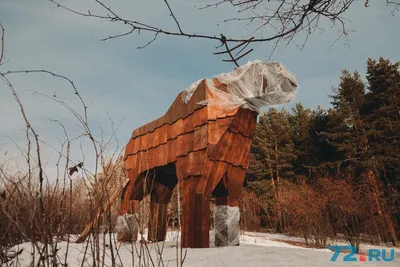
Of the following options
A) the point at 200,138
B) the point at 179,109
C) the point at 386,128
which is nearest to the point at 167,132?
the point at 179,109

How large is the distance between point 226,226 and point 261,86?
2273mm

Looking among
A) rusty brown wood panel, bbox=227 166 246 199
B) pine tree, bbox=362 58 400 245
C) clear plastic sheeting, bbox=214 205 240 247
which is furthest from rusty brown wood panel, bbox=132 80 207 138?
pine tree, bbox=362 58 400 245

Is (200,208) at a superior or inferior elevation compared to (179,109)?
inferior

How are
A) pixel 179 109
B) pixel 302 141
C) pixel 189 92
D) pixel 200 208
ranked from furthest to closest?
1. pixel 302 141
2. pixel 179 109
3. pixel 189 92
4. pixel 200 208

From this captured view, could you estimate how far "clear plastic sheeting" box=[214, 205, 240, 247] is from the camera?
4.97m

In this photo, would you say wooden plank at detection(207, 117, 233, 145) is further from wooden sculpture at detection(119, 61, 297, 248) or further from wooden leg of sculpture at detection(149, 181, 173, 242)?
wooden leg of sculpture at detection(149, 181, 173, 242)

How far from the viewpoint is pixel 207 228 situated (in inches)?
189

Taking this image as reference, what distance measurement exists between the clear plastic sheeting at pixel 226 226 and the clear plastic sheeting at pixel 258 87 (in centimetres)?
167

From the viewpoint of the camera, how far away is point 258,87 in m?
4.97

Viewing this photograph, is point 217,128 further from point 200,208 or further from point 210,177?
point 200,208

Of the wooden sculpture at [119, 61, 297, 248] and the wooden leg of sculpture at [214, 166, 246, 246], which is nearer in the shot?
the wooden sculpture at [119, 61, 297, 248]

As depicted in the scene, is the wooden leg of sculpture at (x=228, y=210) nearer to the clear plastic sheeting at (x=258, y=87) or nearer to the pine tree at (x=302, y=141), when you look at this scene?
the clear plastic sheeting at (x=258, y=87)

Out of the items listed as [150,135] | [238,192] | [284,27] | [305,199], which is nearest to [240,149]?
[238,192]

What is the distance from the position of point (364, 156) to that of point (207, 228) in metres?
15.7
